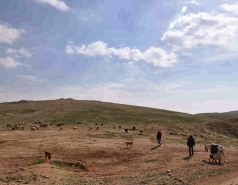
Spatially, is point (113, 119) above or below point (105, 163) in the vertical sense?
above

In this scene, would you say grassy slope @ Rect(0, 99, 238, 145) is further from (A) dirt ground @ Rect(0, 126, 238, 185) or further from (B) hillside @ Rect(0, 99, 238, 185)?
(A) dirt ground @ Rect(0, 126, 238, 185)

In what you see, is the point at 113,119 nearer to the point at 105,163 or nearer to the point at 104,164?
the point at 105,163

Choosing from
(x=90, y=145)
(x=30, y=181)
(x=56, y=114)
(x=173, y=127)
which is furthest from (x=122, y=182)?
(x=56, y=114)

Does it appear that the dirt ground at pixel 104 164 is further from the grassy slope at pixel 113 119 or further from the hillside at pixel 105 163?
the grassy slope at pixel 113 119

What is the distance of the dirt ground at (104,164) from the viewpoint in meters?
18.4

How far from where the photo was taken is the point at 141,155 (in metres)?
27.7

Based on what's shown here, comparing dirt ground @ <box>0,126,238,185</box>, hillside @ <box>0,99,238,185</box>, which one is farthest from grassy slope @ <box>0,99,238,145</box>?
dirt ground @ <box>0,126,238,185</box>

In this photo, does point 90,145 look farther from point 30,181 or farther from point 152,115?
point 152,115

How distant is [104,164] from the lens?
2409 cm

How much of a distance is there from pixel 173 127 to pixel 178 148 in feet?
66.2

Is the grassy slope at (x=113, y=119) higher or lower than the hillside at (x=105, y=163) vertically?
higher

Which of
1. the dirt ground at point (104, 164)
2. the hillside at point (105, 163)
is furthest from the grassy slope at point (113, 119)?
the dirt ground at point (104, 164)

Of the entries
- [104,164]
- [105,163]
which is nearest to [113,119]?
[105,163]

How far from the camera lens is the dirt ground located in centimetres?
1839
